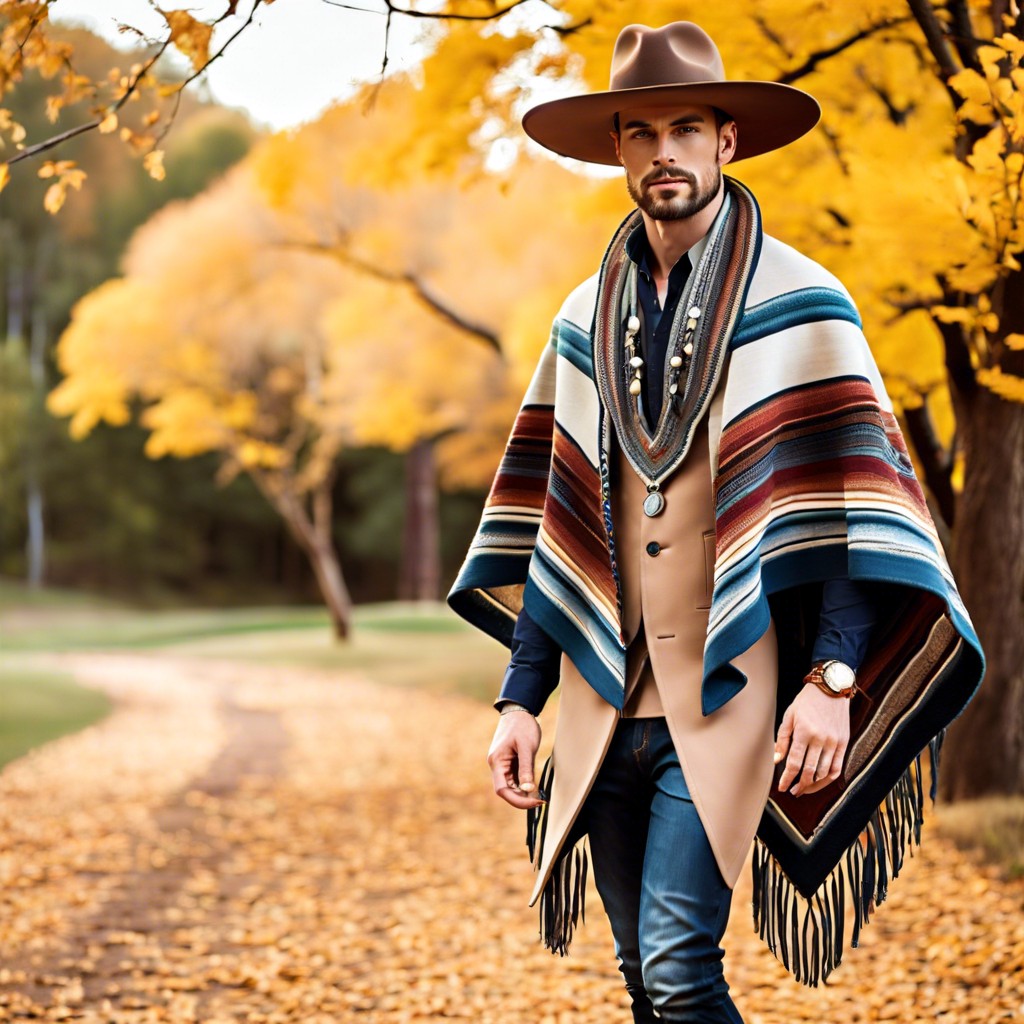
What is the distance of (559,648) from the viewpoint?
234 centimetres

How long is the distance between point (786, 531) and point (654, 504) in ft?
0.70

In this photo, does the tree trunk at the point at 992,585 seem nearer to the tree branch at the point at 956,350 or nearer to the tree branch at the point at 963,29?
the tree branch at the point at 956,350

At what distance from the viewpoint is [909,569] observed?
198 centimetres

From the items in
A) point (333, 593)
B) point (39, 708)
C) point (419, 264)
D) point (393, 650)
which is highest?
point (419, 264)

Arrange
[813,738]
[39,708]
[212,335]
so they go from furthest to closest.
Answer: [212,335], [39,708], [813,738]

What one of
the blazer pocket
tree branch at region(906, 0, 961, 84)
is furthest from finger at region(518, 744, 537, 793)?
tree branch at region(906, 0, 961, 84)

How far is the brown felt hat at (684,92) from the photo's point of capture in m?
2.20

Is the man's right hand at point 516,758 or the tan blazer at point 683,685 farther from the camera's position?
the man's right hand at point 516,758

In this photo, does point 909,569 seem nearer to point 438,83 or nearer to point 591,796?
point 591,796

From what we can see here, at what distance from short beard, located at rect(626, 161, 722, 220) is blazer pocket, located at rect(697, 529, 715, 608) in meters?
0.52

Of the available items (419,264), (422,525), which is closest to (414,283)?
(419,264)

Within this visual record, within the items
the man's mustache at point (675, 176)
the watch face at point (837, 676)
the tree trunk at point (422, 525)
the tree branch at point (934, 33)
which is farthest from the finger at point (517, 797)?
the tree trunk at point (422, 525)

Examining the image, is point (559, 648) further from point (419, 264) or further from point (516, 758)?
point (419, 264)

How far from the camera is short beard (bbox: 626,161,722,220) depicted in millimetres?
2193
